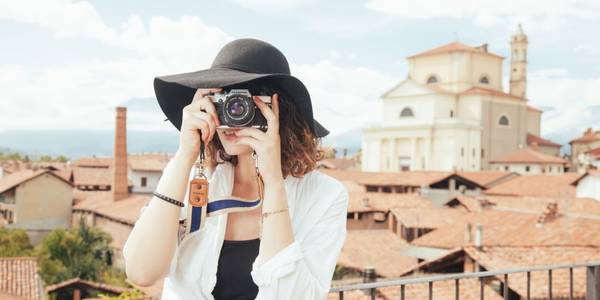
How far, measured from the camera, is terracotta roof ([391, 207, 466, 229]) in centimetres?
2211

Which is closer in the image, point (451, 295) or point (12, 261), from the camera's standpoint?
point (451, 295)

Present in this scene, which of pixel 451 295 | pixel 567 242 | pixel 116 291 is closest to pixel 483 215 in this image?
pixel 567 242

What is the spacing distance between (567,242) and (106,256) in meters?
20.8

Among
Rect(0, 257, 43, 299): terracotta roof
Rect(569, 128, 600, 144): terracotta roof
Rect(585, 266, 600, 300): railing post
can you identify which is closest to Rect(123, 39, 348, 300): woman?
Rect(585, 266, 600, 300): railing post

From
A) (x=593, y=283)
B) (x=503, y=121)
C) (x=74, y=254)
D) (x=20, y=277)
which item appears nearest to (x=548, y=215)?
(x=20, y=277)

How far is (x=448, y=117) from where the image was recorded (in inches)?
1773

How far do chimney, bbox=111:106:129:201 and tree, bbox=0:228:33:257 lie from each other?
7242 mm

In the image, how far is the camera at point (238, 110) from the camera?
56.6 inches

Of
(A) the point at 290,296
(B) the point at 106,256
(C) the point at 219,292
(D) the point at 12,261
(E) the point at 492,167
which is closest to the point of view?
(A) the point at 290,296

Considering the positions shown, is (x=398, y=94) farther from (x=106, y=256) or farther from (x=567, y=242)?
(x=567, y=242)

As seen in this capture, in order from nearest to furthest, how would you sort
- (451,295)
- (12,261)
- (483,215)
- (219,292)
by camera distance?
(219,292) < (451,295) < (12,261) < (483,215)

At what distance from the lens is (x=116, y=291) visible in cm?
1642

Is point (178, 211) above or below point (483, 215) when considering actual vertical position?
above

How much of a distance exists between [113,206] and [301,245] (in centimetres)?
3252
